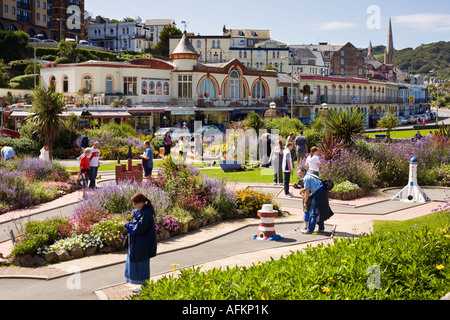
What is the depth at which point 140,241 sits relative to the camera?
8844 mm

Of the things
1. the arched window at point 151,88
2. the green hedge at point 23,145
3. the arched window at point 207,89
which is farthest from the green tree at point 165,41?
the green hedge at point 23,145

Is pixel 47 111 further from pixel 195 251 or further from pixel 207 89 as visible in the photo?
pixel 207 89

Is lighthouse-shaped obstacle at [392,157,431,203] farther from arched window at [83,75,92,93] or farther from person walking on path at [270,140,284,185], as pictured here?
arched window at [83,75,92,93]

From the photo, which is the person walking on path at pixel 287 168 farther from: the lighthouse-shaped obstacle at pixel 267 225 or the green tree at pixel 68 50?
the green tree at pixel 68 50

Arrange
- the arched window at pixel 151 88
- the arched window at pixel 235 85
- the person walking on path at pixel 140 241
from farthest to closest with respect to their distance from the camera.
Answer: the arched window at pixel 235 85, the arched window at pixel 151 88, the person walking on path at pixel 140 241

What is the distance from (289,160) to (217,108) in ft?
116

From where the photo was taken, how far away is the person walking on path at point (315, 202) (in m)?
13.0

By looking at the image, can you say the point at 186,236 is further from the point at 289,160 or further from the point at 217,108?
the point at 217,108

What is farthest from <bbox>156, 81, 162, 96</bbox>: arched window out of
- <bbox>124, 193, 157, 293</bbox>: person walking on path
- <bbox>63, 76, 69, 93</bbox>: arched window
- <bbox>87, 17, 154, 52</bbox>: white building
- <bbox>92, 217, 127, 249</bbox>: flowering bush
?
<bbox>87, 17, 154, 52</bbox>: white building

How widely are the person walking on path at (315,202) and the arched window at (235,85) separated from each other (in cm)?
4346

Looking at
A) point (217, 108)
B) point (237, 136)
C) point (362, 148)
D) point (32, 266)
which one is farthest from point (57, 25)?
point (32, 266)

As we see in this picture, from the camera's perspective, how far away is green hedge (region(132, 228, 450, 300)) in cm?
673

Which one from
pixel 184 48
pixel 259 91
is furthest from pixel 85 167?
pixel 259 91

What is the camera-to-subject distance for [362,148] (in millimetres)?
21141
